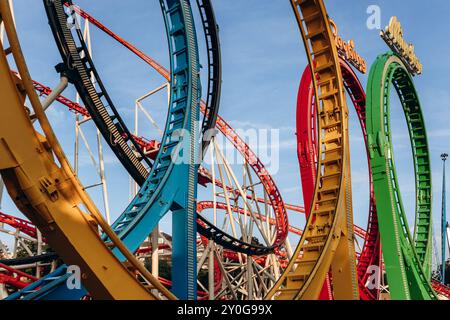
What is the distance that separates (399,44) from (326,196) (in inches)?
321

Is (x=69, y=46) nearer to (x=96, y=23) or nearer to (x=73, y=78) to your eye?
(x=73, y=78)

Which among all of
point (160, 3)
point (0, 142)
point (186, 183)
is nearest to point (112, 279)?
point (0, 142)

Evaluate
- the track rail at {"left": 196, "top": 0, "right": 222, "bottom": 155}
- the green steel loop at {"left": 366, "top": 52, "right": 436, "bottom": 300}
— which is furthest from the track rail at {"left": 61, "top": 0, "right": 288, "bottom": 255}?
the green steel loop at {"left": 366, "top": 52, "right": 436, "bottom": 300}

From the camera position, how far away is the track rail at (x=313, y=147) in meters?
11.4

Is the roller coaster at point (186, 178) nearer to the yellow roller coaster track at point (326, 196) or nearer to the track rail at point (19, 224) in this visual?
the yellow roller coaster track at point (326, 196)

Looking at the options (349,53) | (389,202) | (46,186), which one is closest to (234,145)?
(349,53)

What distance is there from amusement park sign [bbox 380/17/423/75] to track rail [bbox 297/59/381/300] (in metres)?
1.33

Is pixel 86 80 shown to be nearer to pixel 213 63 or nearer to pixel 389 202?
pixel 213 63

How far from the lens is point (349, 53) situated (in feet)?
45.7

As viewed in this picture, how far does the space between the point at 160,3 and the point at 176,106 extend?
1.79m

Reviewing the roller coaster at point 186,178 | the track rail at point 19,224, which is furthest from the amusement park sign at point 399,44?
the track rail at point 19,224

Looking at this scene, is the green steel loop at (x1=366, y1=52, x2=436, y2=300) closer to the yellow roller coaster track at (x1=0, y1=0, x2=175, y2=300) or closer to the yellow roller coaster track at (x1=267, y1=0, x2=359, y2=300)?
the yellow roller coaster track at (x1=267, y1=0, x2=359, y2=300)

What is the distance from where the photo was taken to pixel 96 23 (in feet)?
45.4

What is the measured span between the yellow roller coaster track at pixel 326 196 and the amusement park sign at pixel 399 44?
6572 mm
